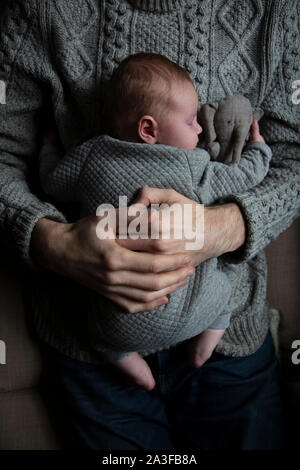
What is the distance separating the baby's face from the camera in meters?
0.89

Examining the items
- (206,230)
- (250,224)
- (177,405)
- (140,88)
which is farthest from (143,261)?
(177,405)

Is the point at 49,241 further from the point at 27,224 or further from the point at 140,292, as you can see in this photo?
the point at 140,292

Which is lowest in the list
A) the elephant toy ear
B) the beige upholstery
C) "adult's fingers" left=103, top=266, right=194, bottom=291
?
the beige upholstery

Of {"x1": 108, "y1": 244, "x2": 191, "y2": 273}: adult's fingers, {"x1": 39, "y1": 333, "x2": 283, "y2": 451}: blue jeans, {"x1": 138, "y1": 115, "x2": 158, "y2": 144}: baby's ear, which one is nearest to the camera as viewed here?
{"x1": 108, "y1": 244, "x2": 191, "y2": 273}: adult's fingers

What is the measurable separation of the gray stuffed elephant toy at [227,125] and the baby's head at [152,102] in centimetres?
6

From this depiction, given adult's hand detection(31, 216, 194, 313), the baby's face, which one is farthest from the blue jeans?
the baby's face

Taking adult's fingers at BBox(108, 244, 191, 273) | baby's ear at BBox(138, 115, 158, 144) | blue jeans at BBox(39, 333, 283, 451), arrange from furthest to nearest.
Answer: blue jeans at BBox(39, 333, 283, 451) < baby's ear at BBox(138, 115, 158, 144) < adult's fingers at BBox(108, 244, 191, 273)

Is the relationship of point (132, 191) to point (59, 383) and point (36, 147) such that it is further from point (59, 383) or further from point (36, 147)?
point (59, 383)

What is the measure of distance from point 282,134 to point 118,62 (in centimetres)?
42

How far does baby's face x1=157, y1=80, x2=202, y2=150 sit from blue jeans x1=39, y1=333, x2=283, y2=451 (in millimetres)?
499

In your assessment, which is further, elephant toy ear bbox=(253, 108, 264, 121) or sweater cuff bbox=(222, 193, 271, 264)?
elephant toy ear bbox=(253, 108, 264, 121)

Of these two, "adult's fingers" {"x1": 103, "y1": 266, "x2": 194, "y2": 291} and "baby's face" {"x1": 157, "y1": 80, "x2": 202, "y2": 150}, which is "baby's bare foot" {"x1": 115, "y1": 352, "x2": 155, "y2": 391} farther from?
"baby's face" {"x1": 157, "y1": 80, "x2": 202, "y2": 150}

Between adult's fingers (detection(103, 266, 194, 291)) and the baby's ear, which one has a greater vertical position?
the baby's ear

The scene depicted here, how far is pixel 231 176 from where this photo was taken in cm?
92
